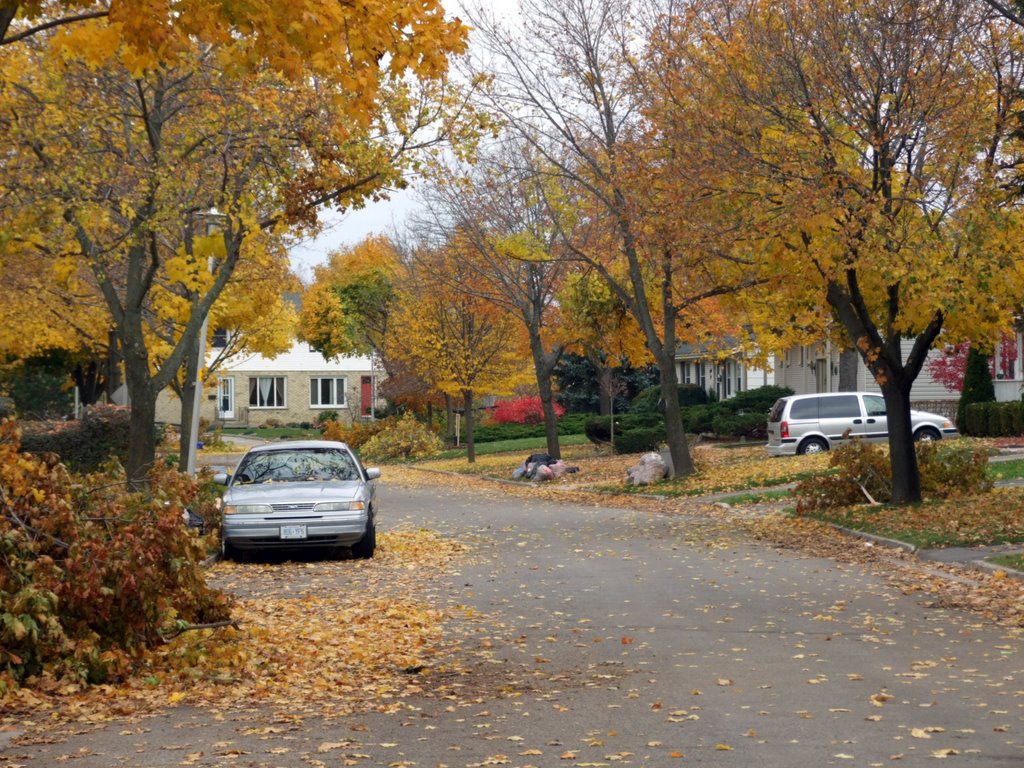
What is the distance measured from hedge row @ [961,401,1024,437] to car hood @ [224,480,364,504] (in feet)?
75.1

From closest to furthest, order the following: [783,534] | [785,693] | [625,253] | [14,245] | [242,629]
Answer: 1. [785,693]
2. [242,629]
3. [14,245]
4. [783,534]
5. [625,253]

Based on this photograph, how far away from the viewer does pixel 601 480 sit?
3472 centimetres

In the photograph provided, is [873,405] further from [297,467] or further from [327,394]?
[327,394]

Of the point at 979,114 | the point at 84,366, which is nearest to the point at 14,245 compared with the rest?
the point at 979,114

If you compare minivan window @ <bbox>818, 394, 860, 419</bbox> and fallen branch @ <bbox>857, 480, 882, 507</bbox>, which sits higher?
minivan window @ <bbox>818, 394, 860, 419</bbox>

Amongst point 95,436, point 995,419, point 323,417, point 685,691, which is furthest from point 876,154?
point 323,417

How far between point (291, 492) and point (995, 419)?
24121 millimetres

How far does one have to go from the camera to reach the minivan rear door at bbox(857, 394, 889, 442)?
34.2 metres

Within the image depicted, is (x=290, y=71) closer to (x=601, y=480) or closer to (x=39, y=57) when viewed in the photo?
(x=39, y=57)

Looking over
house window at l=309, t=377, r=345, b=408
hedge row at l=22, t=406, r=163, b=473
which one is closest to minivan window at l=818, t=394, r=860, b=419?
hedge row at l=22, t=406, r=163, b=473

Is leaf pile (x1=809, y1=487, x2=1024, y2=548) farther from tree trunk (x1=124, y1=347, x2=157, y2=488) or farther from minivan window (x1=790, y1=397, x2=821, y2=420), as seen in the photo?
minivan window (x1=790, y1=397, x2=821, y2=420)

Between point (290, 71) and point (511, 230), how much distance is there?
27.5 m

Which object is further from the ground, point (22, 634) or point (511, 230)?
point (511, 230)

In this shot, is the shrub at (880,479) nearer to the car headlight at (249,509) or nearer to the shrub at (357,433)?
the car headlight at (249,509)
